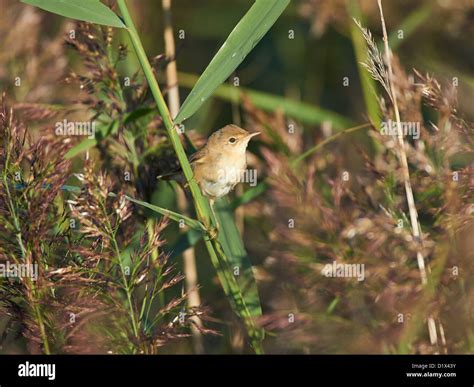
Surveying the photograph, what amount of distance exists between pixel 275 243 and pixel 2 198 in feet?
3.91

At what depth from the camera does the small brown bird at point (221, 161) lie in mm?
3357

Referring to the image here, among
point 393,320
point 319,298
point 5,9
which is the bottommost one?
point 393,320

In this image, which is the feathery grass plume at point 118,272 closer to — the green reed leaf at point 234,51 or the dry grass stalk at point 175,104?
the green reed leaf at point 234,51

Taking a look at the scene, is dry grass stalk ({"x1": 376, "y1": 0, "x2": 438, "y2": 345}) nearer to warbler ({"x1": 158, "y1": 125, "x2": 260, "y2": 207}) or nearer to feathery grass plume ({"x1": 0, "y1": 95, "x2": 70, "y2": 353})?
warbler ({"x1": 158, "y1": 125, "x2": 260, "y2": 207})

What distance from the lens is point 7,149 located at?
2355 millimetres

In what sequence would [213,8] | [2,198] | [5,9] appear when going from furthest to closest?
[213,8] → [5,9] → [2,198]

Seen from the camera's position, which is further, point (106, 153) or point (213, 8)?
point (213, 8)

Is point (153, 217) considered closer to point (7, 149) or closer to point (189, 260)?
point (189, 260)

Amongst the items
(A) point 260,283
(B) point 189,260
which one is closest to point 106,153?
(B) point 189,260

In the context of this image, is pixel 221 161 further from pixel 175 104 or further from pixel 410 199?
pixel 410 199
